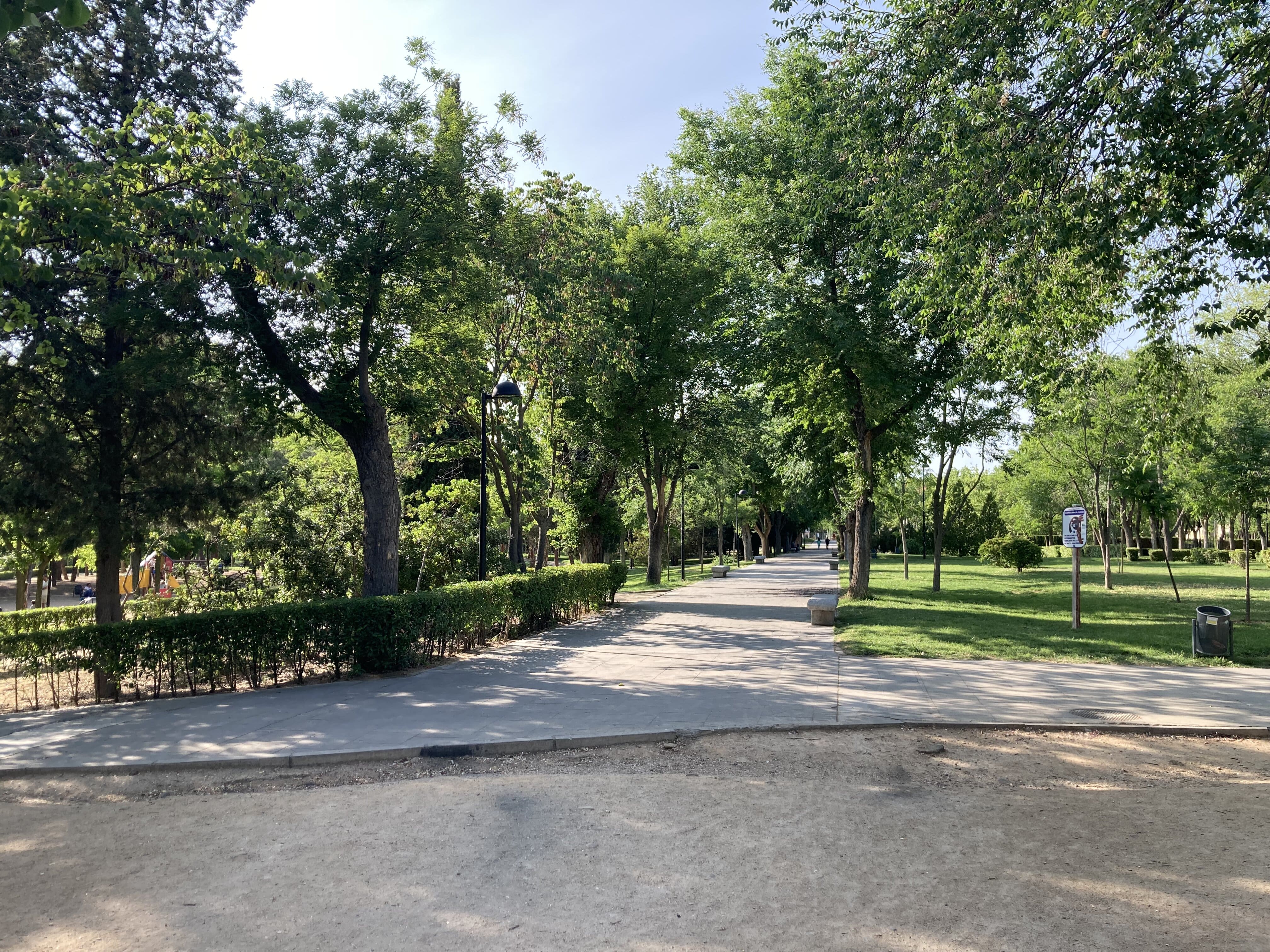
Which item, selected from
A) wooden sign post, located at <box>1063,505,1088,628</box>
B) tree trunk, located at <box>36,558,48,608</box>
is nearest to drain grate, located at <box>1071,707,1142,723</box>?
wooden sign post, located at <box>1063,505,1088,628</box>

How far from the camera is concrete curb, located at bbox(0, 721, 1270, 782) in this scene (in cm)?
683

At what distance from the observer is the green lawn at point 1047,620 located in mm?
12359

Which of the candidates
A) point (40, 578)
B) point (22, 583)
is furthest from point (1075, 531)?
point (22, 583)

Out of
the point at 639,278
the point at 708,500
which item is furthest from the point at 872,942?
the point at 708,500

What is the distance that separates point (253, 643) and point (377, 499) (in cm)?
374

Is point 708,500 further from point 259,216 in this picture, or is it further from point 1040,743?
point 1040,743

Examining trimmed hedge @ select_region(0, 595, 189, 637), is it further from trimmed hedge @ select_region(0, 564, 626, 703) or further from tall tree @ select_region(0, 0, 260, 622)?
trimmed hedge @ select_region(0, 564, 626, 703)

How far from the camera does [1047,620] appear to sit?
17266 millimetres

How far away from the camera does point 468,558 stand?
18297 mm

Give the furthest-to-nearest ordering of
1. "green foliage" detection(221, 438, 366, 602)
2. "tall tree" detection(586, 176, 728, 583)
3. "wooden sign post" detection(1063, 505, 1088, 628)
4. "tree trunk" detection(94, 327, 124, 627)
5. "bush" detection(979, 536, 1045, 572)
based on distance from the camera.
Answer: "bush" detection(979, 536, 1045, 572)
"tall tree" detection(586, 176, 728, 583)
"green foliage" detection(221, 438, 366, 602)
"wooden sign post" detection(1063, 505, 1088, 628)
"tree trunk" detection(94, 327, 124, 627)

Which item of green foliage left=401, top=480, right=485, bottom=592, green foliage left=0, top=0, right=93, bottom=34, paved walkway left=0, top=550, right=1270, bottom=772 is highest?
green foliage left=0, top=0, right=93, bottom=34

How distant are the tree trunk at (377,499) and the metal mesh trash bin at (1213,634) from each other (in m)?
12.2

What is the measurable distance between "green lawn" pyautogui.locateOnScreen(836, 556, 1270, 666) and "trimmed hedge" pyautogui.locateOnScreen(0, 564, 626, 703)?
657 centimetres

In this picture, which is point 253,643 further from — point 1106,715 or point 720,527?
point 720,527
